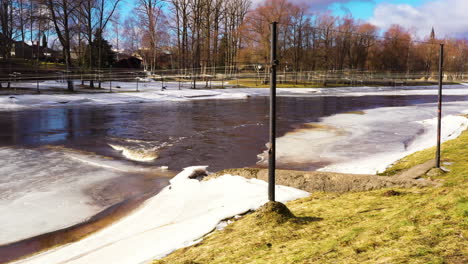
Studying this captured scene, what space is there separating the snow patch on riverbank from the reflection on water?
11.3 feet

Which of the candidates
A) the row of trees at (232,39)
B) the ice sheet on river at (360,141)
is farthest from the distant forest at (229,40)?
the ice sheet on river at (360,141)

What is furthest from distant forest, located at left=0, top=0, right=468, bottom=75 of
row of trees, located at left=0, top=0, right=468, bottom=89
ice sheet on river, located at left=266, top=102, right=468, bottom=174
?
ice sheet on river, located at left=266, top=102, right=468, bottom=174

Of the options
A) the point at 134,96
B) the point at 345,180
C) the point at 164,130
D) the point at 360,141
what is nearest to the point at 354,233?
the point at 345,180

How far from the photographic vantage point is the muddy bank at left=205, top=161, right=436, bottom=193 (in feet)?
27.2

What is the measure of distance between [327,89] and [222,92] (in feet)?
57.5

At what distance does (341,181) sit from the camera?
8.88m

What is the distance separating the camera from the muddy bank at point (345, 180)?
8305mm

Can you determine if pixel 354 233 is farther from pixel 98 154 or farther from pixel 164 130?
pixel 164 130

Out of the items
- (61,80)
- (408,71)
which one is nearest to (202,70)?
(61,80)

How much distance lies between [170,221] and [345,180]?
365 cm

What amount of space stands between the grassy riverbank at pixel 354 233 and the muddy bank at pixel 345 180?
34.4 inches

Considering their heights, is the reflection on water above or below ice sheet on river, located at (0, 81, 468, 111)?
below

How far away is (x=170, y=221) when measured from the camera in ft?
25.4

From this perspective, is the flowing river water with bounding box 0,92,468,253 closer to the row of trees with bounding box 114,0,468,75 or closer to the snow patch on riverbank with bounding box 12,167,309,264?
the snow patch on riverbank with bounding box 12,167,309,264
